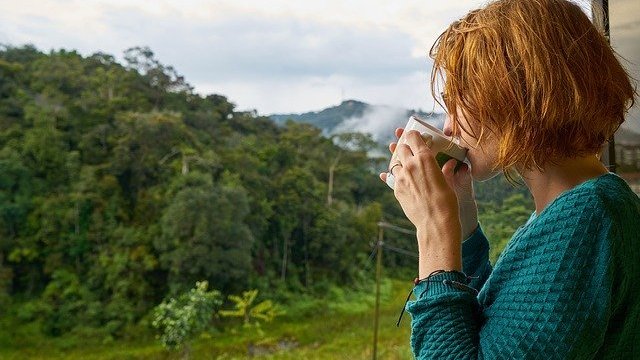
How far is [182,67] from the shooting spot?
6930 mm

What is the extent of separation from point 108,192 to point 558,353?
19.6ft

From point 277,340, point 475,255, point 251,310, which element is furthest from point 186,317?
point 475,255

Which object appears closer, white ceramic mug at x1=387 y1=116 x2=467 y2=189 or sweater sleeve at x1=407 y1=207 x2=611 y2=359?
sweater sleeve at x1=407 y1=207 x2=611 y2=359

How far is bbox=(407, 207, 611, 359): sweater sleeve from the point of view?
33 cm

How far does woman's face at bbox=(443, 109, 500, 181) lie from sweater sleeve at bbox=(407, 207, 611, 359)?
7 centimetres

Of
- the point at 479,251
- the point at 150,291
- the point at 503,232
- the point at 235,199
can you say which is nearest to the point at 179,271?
the point at 150,291

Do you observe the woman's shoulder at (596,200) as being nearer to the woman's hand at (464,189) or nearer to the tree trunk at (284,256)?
the woman's hand at (464,189)

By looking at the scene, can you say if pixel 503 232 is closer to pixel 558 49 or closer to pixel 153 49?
pixel 558 49

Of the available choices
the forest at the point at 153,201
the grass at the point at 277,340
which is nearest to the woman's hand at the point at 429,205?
Answer: the grass at the point at 277,340

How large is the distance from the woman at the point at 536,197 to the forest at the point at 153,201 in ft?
15.8

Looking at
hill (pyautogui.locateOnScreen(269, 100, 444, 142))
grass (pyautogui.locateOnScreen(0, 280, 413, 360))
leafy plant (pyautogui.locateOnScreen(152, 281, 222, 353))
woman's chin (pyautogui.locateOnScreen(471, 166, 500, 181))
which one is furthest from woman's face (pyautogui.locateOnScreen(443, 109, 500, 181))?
hill (pyautogui.locateOnScreen(269, 100, 444, 142))

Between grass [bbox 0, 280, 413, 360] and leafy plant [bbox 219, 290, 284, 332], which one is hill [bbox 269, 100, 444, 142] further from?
leafy plant [bbox 219, 290, 284, 332]

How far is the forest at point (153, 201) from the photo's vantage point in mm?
5477

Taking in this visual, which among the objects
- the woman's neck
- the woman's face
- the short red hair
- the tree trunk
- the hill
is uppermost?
the hill
